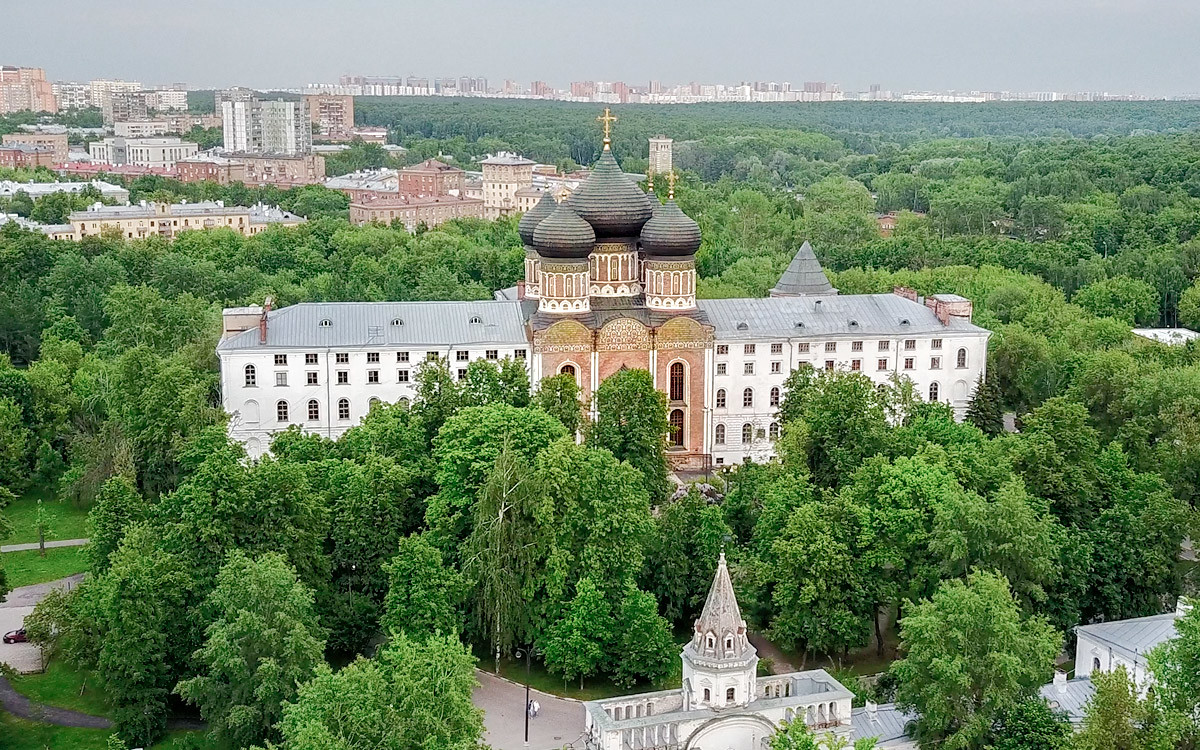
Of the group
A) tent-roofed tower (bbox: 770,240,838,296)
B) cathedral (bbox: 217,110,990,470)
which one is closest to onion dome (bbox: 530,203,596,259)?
cathedral (bbox: 217,110,990,470)

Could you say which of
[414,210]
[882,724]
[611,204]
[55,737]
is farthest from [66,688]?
[414,210]

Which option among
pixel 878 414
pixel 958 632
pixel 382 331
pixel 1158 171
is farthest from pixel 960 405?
pixel 1158 171

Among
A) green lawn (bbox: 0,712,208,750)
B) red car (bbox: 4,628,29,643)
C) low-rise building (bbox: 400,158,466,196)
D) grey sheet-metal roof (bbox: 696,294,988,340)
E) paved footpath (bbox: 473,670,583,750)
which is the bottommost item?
green lawn (bbox: 0,712,208,750)

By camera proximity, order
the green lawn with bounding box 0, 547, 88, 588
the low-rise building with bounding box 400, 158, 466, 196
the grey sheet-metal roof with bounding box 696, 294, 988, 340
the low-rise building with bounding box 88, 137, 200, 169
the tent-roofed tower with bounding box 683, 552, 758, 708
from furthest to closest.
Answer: the low-rise building with bounding box 88, 137, 200, 169 → the low-rise building with bounding box 400, 158, 466, 196 → the grey sheet-metal roof with bounding box 696, 294, 988, 340 → the green lawn with bounding box 0, 547, 88, 588 → the tent-roofed tower with bounding box 683, 552, 758, 708

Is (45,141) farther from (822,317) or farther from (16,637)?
(16,637)

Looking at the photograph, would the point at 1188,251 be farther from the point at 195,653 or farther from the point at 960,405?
the point at 195,653

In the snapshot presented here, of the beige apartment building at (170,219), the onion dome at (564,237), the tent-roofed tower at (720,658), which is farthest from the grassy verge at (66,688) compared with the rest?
the beige apartment building at (170,219)

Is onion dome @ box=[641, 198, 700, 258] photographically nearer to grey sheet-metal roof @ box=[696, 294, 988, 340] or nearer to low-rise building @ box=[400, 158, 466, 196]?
grey sheet-metal roof @ box=[696, 294, 988, 340]

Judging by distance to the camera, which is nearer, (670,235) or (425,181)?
(670,235)
